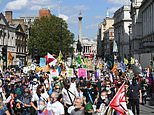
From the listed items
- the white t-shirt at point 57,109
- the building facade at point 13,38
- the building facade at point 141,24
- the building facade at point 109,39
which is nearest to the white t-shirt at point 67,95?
the white t-shirt at point 57,109

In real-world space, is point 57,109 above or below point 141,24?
below

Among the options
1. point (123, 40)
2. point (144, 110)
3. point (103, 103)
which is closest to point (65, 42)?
point (123, 40)

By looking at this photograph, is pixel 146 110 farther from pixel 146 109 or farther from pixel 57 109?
pixel 57 109

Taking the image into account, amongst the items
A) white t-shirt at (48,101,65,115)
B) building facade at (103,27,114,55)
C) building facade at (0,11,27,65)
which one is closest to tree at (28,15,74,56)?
building facade at (0,11,27,65)

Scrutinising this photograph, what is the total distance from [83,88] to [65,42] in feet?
272

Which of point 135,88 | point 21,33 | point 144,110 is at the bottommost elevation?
point 144,110

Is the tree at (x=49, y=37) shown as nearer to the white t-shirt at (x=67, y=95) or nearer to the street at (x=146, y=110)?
the street at (x=146, y=110)

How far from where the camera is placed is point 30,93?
48.8 feet

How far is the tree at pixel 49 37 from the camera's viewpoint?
95500 millimetres

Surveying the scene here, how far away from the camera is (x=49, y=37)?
97.4 metres

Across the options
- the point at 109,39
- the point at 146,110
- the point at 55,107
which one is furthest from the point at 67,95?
the point at 109,39

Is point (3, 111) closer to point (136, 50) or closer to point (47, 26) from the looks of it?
point (47, 26)

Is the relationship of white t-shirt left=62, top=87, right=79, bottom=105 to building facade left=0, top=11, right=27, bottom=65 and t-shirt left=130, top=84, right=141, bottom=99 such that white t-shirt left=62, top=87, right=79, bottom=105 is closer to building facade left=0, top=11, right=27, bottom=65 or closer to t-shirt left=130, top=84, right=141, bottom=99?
t-shirt left=130, top=84, right=141, bottom=99

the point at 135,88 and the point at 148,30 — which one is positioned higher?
the point at 148,30
